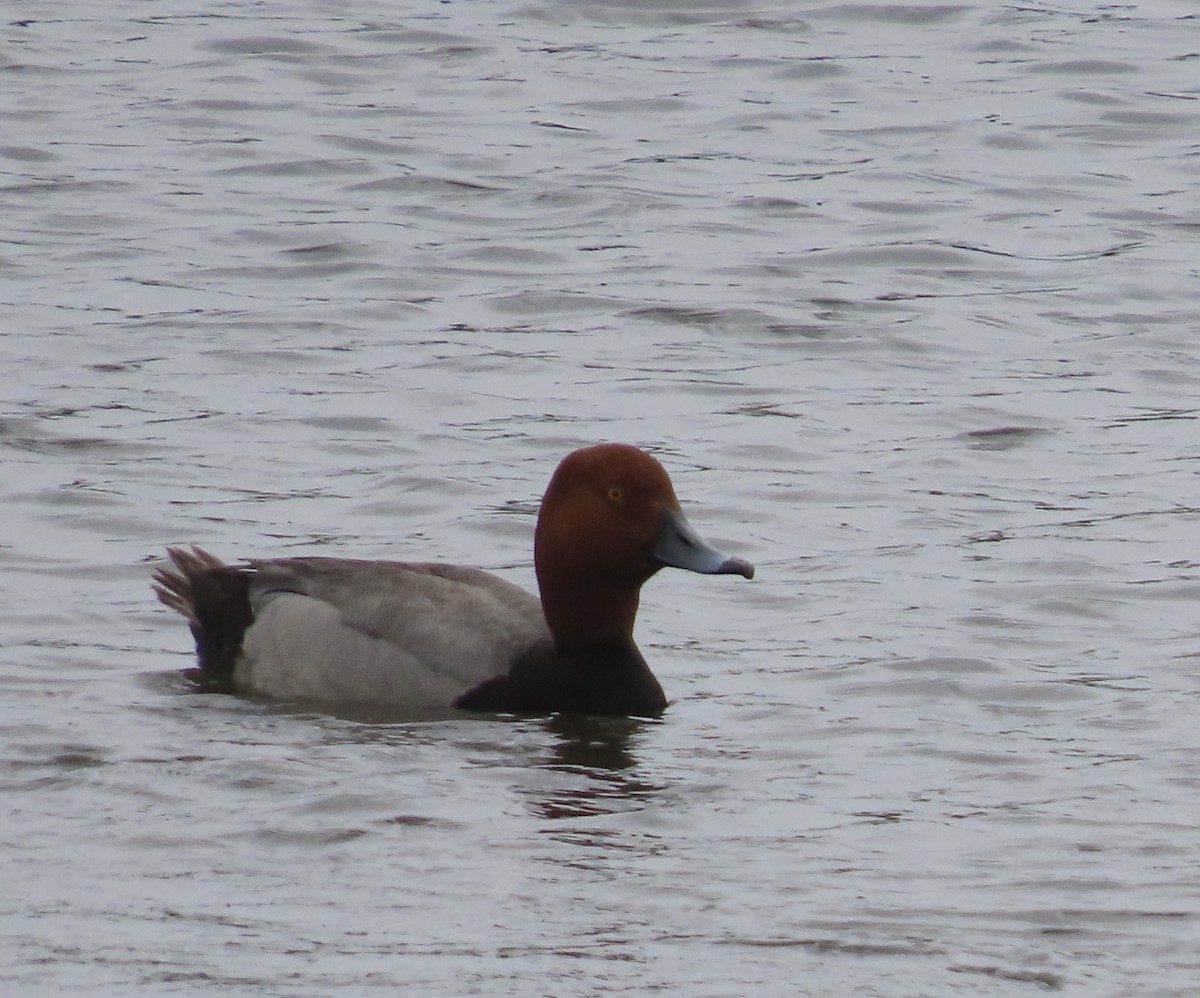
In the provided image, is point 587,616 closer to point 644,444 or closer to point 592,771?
point 592,771

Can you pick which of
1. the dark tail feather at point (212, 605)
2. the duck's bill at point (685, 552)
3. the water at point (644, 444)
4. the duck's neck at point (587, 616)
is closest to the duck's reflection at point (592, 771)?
the water at point (644, 444)

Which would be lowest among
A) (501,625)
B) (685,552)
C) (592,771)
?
(592,771)

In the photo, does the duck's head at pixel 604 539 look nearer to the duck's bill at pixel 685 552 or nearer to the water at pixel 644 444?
the duck's bill at pixel 685 552

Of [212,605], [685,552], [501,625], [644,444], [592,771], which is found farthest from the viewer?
[644,444]

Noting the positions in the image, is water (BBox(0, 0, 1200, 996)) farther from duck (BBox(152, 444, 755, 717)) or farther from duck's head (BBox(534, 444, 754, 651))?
duck's head (BBox(534, 444, 754, 651))

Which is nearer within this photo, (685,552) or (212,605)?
(685,552)

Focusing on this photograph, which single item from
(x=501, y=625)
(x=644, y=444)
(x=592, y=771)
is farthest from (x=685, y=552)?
(x=644, y=444)

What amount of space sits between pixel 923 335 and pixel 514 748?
5.99 meters

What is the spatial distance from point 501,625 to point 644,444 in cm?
294

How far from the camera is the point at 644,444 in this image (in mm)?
11008

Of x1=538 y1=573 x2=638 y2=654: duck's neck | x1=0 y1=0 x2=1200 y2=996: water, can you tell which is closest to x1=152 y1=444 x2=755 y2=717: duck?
x1=538 y1=573 x2=638 y2=654: duck's neck

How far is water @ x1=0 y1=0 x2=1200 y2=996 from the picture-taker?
5914mm

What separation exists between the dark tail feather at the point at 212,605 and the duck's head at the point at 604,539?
39.5 inches

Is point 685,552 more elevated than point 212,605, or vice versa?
point 685,552
